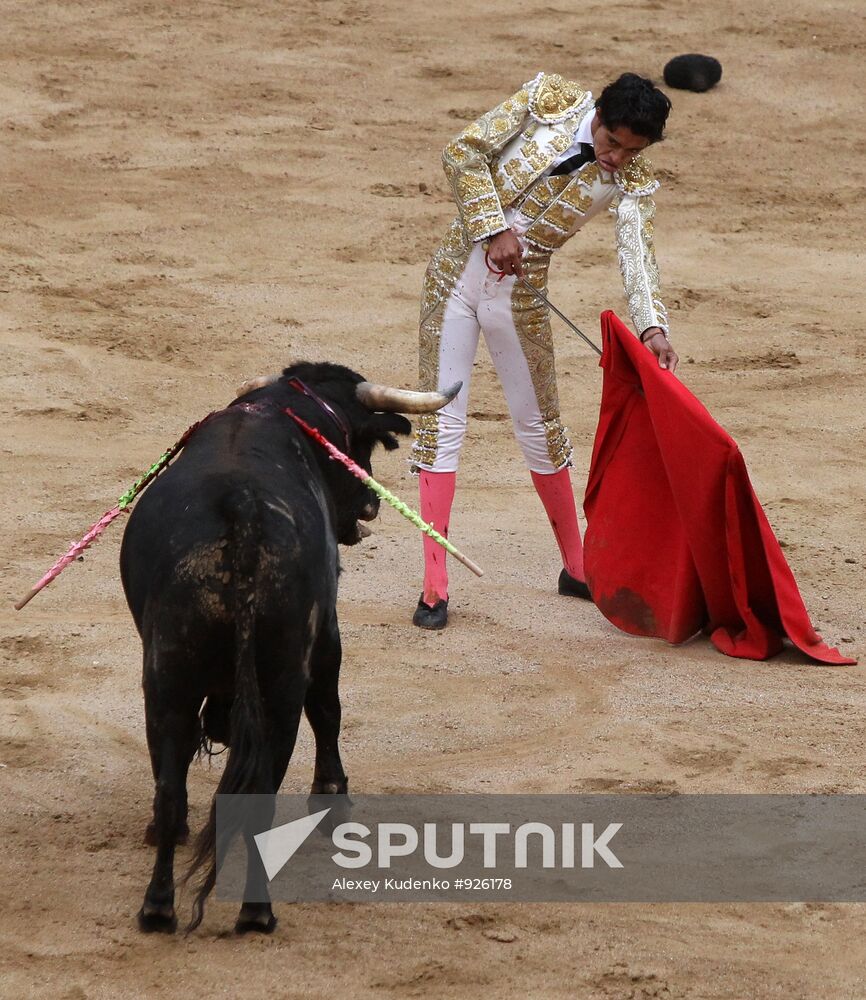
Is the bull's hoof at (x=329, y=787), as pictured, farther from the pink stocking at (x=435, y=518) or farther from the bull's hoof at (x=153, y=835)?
the pink stocking at (x=435, y=518)

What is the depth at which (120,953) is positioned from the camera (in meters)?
3.35

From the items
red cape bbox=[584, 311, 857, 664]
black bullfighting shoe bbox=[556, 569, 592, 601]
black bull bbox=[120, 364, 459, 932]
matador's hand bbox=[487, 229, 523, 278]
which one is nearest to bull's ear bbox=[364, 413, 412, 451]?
black bull bbox=[120, 364, 459, 932]

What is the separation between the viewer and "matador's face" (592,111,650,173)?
4.86 metres

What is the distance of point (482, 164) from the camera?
199 inches

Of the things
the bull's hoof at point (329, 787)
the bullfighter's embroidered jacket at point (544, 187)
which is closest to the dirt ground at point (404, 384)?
the bull's hoof at point (329, 787)

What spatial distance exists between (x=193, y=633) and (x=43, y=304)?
4.52 meters

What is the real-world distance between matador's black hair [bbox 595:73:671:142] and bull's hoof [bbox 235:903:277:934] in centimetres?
246

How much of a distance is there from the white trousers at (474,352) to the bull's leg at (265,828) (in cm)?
192

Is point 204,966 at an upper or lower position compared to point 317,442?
lower

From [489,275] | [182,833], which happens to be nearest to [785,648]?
[489,275]

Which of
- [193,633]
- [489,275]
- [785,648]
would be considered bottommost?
[785,648]

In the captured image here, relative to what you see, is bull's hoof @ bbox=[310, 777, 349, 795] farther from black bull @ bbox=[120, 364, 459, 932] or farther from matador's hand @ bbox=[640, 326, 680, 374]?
matador's hand @ bbox=[640, 326, 680, 374]

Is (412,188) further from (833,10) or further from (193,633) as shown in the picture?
(193,633)

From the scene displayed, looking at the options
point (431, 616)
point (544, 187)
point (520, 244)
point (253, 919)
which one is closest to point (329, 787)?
point (253, 919)
